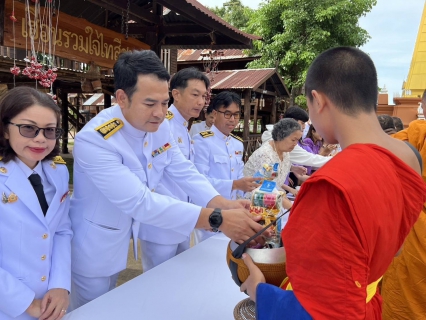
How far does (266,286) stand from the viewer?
3.26 feet

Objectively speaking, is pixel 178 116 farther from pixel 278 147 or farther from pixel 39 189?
pixel 39 189

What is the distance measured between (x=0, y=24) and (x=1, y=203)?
244cm

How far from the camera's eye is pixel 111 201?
62.5 inches

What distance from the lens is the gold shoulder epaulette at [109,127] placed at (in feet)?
5.33

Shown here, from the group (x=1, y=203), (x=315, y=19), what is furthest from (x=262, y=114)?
(x=1, y=203)

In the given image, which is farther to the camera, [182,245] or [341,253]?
[182,245]

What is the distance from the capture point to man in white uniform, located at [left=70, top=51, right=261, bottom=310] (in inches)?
62.1

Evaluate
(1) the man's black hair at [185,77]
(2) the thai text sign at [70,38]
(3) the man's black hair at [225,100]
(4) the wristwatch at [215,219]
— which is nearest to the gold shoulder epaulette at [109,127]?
(4) the wristwatch at [215,219]

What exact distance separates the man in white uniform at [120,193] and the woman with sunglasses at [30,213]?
0.16 m

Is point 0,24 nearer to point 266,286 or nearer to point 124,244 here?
point 124,244

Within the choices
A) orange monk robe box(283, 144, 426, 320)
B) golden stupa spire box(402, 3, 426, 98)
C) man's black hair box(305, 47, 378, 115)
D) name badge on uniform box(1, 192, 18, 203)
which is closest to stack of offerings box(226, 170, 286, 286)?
orange monk robe box(283, 144, 426, 320)

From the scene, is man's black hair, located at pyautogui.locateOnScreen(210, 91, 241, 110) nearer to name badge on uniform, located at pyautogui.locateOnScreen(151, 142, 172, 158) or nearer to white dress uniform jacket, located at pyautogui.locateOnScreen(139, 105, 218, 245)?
white dress uniform jacket, located at pyautogui.locateOnScreen(139, 105, 218, 245)

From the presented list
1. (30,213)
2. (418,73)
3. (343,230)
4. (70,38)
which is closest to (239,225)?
(343,230)

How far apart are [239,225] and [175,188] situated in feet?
3.87
